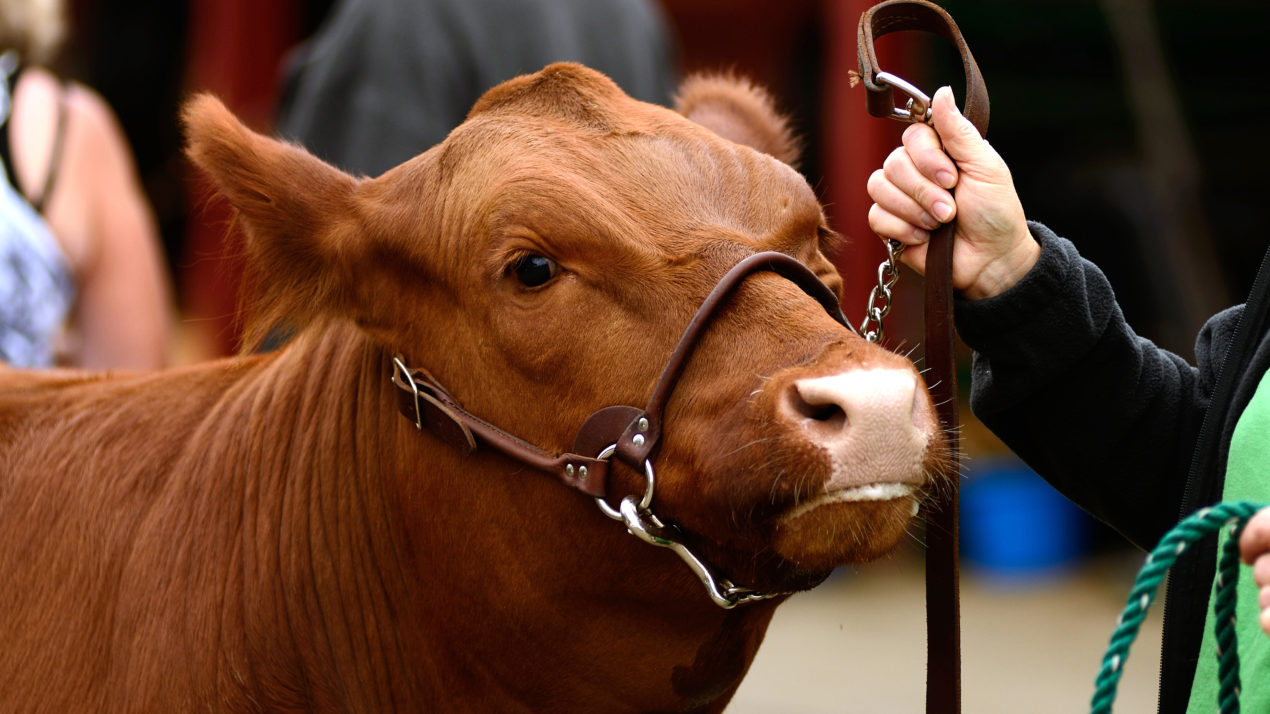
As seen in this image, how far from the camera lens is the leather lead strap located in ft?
7.05

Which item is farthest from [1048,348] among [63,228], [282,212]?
[63,228]

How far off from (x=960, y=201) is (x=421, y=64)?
279 centimetres

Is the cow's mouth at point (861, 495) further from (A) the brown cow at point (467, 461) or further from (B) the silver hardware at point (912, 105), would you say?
(B) the silver hardware at point (912, 105)

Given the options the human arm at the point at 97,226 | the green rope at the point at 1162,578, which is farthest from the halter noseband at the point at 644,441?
the human arm at the point at 97,226

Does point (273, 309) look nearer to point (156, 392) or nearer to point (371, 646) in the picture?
point (156, 392)

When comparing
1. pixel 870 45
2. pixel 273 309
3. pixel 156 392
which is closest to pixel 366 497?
pixel 273 309

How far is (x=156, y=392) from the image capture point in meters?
2.72

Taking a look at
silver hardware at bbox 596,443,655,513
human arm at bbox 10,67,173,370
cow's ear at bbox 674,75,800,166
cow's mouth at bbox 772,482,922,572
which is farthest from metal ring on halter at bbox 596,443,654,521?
human arm at bbox 10,67,173,370

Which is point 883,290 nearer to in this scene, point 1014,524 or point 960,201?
point 960,201

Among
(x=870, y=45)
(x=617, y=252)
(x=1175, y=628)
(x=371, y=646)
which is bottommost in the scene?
(x=371, y=646)

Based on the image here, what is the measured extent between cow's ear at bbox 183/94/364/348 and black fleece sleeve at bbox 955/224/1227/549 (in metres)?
1.21

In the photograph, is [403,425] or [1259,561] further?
[403,425]

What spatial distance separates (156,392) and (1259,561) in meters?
2.19

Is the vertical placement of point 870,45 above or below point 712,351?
above
